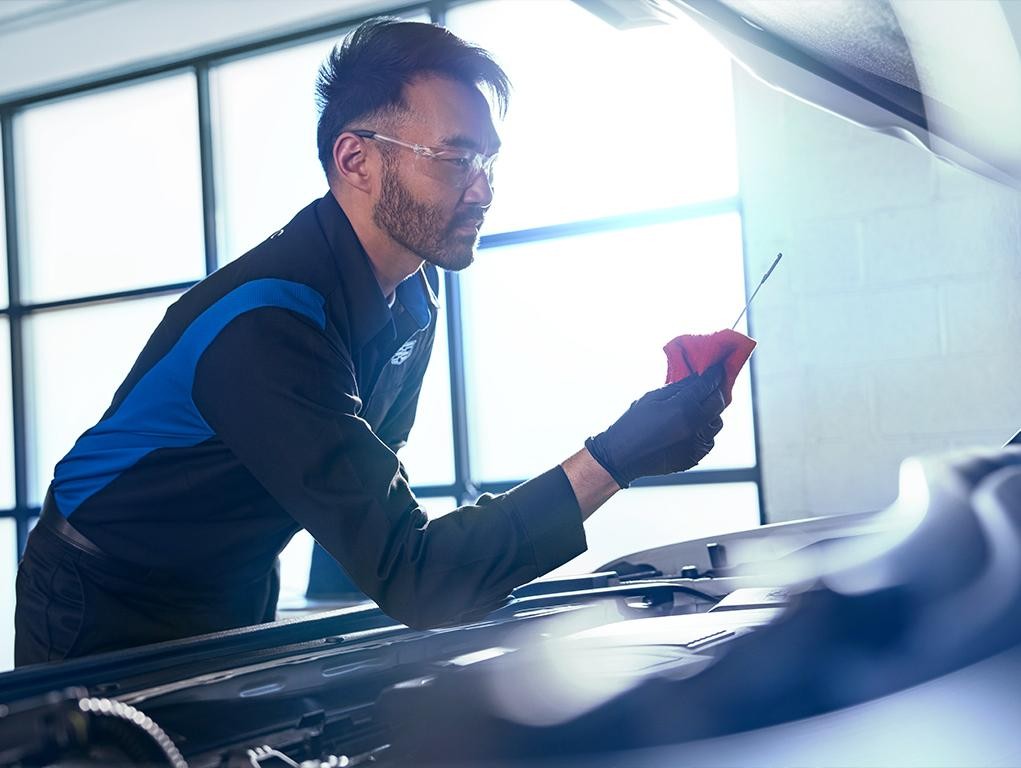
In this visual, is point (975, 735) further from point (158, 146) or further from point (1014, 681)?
point (158, 146)

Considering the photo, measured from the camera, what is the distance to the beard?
1.29m

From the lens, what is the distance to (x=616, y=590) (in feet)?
3.91

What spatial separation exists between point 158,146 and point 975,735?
397cm

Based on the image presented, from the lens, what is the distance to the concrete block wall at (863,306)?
252 cm

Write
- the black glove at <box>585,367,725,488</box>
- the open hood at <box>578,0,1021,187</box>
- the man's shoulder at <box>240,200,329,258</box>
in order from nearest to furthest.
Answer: the open hood at <box>578,0,1021,187</box>
the black glove at <box>585,367,725,488</box>
the man's shoulder at <box>240,200,329,258</box>

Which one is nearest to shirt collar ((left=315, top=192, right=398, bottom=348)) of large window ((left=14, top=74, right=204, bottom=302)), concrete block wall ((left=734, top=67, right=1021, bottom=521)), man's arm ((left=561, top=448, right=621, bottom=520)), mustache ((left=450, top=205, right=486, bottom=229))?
mustache ((left=450, top=205, right=486, bottom=229))

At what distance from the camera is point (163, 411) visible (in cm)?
121

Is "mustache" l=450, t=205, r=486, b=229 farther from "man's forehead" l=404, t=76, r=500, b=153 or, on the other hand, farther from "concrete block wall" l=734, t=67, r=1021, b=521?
"concrete block wall" l=734, t=67, r=1021, b=521

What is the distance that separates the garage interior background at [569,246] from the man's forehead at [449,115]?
966 millimetres

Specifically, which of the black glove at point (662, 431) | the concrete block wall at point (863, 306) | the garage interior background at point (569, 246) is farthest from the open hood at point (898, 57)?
the concrete block wall at point (863, 306)

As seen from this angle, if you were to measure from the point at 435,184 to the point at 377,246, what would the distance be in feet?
0.37

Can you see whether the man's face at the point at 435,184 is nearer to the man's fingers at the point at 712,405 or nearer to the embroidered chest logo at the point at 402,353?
the embroidered chest logo at the point at 402,353

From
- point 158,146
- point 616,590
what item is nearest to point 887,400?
point 616,590

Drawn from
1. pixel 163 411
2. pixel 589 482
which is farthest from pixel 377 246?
pixel 589 482
